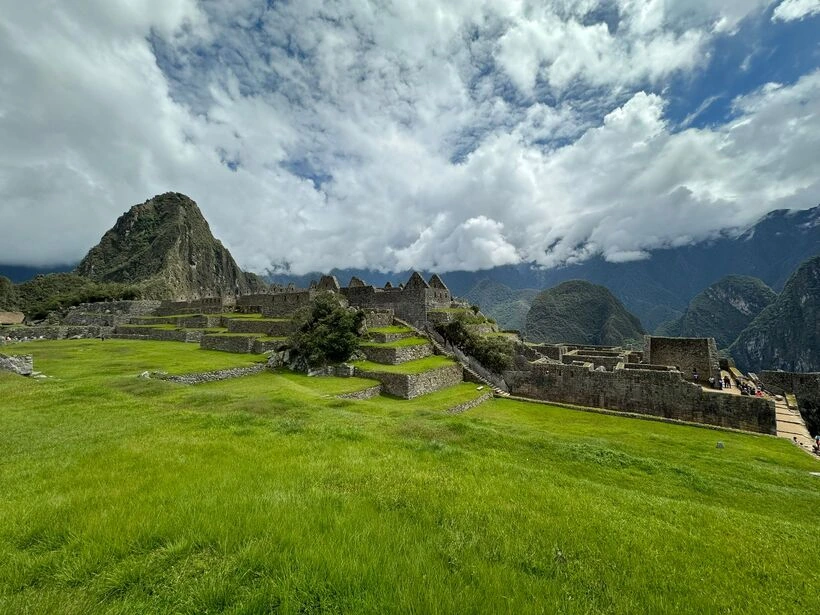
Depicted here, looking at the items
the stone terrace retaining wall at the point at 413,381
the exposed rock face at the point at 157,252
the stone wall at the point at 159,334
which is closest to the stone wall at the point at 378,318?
the stone terrace retaining wall at the point at 413,381

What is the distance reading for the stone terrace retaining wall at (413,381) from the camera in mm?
20766

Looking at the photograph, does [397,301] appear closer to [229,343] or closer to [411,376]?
[411,376]

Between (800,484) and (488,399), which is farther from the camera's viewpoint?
(488,399)

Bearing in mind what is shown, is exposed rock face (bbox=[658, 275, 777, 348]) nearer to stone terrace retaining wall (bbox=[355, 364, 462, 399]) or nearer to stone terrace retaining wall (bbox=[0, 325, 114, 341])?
stone terrace retaining wall (bbox=[355, 364, 462, 399])

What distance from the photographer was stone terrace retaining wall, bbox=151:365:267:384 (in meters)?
19.7

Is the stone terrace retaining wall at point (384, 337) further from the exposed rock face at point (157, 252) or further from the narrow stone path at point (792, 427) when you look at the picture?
the exposed rock face at point (157, 252)

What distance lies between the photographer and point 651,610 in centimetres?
279

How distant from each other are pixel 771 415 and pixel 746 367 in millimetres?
122373

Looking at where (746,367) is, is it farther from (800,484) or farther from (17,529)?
(17,529)

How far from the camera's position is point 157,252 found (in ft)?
545

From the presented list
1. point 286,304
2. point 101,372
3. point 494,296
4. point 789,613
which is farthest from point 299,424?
point 494,296

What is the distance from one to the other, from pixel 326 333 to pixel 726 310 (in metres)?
174

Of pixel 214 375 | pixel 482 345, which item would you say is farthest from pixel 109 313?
pixel 482 345

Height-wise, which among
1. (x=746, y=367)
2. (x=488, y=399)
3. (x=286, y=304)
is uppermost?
(x=286, y=304)
